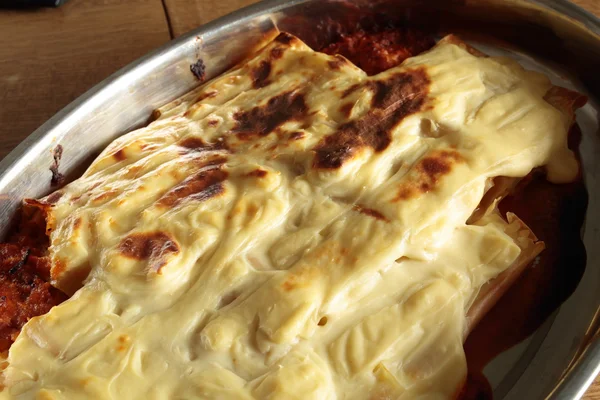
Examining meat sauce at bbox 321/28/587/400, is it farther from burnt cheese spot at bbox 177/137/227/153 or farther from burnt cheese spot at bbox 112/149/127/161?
burnt cheese spot at bbox 112/149/127/161

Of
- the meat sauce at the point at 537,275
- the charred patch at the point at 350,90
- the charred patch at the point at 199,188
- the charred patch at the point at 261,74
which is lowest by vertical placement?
the meat sauce at the point at 537,275

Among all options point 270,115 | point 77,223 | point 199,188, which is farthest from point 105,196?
point 270,115

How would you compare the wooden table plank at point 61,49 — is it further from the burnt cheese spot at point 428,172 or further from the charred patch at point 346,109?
the burnt cheese spot at point 428,172

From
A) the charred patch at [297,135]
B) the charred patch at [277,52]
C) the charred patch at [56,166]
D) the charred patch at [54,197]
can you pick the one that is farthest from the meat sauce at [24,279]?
the charred patch at [277,52]

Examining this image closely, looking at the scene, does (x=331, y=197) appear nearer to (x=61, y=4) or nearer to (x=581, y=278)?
(x=581, y=278)

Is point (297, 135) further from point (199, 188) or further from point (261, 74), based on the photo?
point (261, 74)

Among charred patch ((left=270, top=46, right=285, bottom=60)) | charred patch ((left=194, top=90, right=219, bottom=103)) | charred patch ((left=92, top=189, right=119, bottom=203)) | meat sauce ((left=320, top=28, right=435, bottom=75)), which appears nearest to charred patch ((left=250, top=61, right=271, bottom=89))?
charred patch ((left=270, top=46, right=285, bottom=60))

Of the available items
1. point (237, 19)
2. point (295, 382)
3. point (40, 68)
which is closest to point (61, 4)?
point (40, 68)
